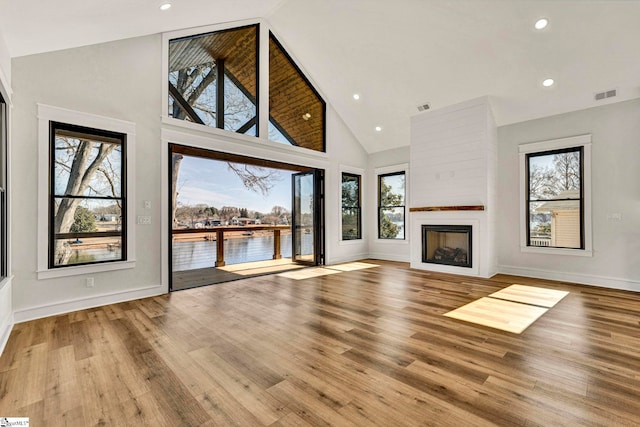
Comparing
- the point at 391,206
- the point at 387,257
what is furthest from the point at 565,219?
the point at 387,257

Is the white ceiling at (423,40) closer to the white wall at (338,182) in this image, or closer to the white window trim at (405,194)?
the white wall at (338,182)

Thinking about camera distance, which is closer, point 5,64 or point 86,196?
point 5,64

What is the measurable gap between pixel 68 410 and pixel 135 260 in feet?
8.55

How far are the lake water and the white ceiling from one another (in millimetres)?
3751

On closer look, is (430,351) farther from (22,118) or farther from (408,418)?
(22,118)

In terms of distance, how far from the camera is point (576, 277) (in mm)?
4887

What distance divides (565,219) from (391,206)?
11.2ft

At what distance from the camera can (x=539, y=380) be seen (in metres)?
1.97

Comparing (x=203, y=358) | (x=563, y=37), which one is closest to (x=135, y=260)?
(x=203, y=358)

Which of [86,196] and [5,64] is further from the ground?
[5,64]

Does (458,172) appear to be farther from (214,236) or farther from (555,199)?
(214,236)

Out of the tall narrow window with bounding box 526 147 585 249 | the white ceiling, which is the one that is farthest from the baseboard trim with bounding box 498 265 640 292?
the white ceiling

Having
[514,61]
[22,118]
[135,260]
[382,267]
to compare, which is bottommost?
[382,267]

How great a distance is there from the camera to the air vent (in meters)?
4.49
